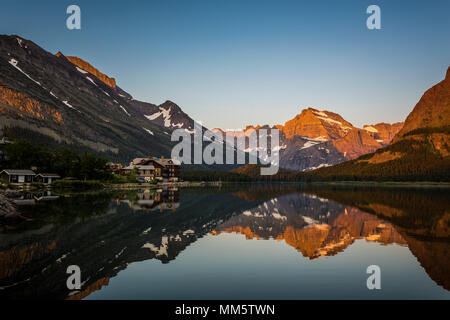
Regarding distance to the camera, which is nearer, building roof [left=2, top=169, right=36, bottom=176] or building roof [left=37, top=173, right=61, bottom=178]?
building roof [left=2, top=169, right=36, bottom=176]

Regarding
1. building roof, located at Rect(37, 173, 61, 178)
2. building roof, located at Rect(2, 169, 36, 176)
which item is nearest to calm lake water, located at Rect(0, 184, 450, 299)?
building roof, located at Rect(2, 169, 36, 176)

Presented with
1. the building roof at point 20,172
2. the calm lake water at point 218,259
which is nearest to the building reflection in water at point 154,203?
the calm lake water at point 218,259

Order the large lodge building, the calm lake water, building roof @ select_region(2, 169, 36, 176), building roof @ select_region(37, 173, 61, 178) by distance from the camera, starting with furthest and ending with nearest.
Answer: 1. the large lodge building
2. building roof @ select_region(37, 173, 61, 178)
3. building roof @ select_region(2, 169, 36, 176)
4. the calm lake water

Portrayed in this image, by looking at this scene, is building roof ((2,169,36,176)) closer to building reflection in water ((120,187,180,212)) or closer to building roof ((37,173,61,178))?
building roof ((37,173,61,178))

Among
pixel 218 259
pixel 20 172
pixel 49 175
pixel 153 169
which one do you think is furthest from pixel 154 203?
pixel 153 169

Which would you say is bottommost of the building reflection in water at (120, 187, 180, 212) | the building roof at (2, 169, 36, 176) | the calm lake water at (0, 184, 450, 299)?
the calm lake water at (0, 184, 450, 299)

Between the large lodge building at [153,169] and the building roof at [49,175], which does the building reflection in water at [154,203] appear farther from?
the large lodge building at [153,169]

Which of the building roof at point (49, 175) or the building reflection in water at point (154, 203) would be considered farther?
the building roof at point (49, 175)

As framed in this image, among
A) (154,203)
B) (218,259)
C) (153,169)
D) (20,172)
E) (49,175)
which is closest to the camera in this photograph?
(218,259)

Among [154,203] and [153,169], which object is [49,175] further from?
[153,169]

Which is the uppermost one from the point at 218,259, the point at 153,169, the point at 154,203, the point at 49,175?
the point at 153,169

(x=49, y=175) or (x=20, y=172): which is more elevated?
(x=20, y=172)
